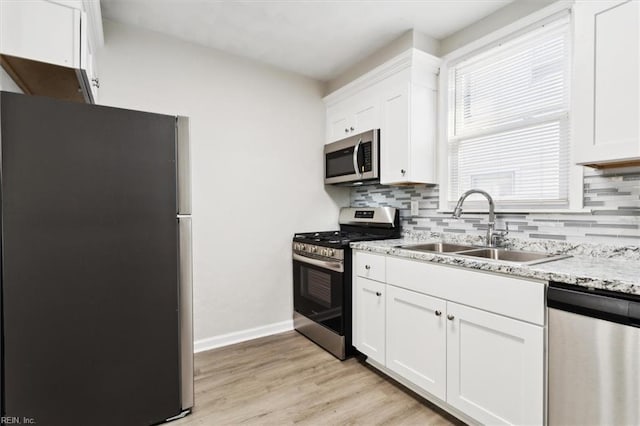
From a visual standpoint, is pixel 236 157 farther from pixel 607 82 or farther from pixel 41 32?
pixel 607 82

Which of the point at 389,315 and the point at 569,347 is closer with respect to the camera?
the point at 569,347

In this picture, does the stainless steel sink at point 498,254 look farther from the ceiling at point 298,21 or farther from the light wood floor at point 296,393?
the ceiling at point 298,21

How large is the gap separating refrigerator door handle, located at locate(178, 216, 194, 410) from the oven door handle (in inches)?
44.2

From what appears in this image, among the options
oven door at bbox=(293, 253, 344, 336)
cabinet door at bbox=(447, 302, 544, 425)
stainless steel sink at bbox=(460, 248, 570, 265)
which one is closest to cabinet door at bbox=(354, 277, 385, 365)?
oven door at bbox=(293, 253, 344, 336)

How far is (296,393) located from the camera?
2068 mm

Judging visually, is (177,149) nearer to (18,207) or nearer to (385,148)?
(18,207)

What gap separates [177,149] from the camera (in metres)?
1.80

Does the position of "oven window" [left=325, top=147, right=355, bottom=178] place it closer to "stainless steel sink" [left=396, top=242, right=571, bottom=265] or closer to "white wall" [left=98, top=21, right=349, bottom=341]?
"white wall" [left=98, top=21, right=349, bottom=341]

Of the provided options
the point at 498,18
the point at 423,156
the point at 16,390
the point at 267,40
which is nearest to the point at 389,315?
the point at 423,156

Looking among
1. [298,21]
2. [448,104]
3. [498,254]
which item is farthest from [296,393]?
[298,21]

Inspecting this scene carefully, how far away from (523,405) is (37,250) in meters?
2.27

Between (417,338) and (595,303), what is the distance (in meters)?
0.96

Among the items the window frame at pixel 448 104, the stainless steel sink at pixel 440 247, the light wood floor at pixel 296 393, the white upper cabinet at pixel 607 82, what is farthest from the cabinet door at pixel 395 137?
the light wood floor at pixel 296 393

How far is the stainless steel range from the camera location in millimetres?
2496
